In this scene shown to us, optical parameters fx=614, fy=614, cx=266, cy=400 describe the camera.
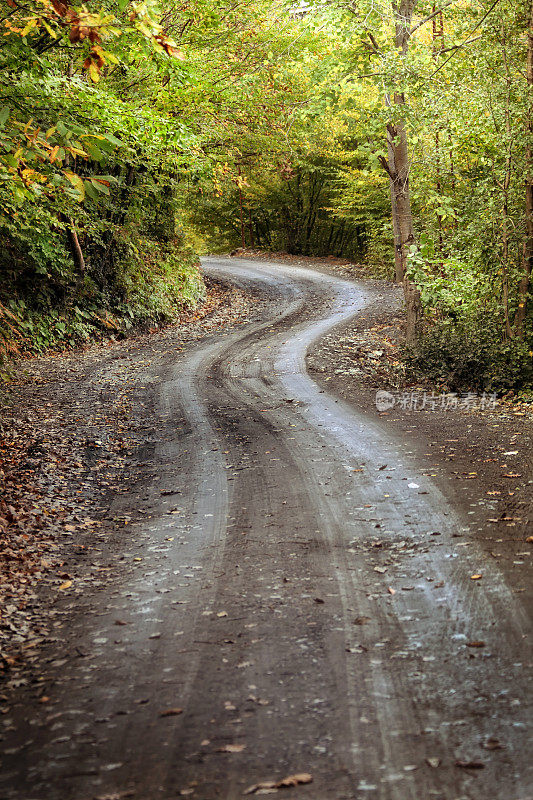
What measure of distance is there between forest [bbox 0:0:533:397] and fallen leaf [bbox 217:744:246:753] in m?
2.99

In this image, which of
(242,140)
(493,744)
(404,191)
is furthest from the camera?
(242,140)

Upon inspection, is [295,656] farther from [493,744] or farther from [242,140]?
[242,140]

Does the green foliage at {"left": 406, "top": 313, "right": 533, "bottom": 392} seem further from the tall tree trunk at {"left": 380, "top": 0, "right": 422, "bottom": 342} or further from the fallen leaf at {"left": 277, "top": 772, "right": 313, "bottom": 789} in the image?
the fallen leaf at {"left": 277, "top": 772, "right": 313, "bottom": 789}

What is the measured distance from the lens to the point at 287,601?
4.06 meters

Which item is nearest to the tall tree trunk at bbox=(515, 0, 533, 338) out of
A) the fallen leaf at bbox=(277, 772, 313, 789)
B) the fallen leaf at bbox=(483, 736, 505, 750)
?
the fallen leaf at bbox=(483, 736, 505, 750)

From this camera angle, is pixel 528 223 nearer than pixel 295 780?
No

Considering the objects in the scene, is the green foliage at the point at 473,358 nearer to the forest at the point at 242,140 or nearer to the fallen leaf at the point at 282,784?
the forest at the point at 242,140

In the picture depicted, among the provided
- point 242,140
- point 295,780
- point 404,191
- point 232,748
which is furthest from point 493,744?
point 242,140

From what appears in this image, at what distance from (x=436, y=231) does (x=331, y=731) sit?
10.6 m

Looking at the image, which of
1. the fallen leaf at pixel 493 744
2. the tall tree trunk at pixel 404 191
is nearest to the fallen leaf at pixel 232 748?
the fallen leaf at pixel 493 744

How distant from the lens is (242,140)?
19.6 meters

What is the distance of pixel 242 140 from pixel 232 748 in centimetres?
1951

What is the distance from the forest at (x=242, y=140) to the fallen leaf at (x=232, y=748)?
2.99m

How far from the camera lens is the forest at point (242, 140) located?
6410 millimetres
